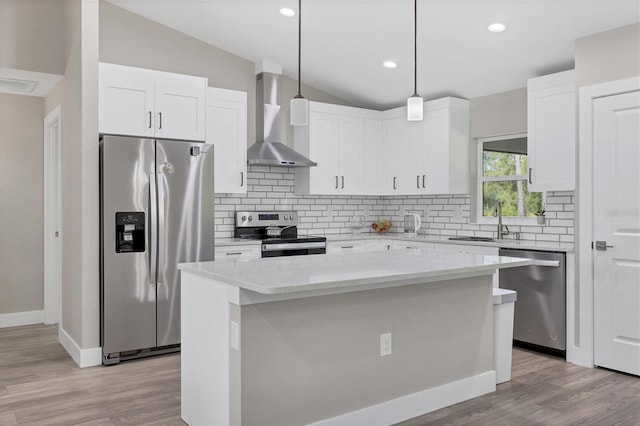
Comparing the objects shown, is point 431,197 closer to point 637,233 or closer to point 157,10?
point 637,233

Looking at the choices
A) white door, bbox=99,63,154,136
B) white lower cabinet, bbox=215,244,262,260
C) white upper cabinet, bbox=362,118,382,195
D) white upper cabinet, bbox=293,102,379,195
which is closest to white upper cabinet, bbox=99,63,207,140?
white door, bbox=99,63,154,136

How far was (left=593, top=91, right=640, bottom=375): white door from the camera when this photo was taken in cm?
372

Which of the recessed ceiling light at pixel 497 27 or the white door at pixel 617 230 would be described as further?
the recessed ceiling light at pixel 497 27

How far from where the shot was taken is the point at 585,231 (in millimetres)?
4004

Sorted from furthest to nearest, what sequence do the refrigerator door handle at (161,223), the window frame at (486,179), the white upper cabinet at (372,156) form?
the white upper cabinet at (372,156)
the window frame at (486,179)
the refrigerator door handle at (161,223)

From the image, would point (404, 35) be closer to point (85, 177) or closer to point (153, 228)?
point (153, 228)

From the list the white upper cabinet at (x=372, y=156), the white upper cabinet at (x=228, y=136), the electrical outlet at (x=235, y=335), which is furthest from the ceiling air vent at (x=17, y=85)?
the electrical outlet at (x=235, y=335)

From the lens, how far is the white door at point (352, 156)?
5898 millimetres

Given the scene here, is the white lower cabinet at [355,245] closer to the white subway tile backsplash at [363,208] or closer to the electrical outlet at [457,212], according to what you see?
the white subway tile backsplash at [363,208]

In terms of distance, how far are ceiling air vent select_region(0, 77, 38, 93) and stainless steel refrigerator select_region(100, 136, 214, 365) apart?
1.47 metres

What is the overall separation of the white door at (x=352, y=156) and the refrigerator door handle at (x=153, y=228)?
231 centimetres

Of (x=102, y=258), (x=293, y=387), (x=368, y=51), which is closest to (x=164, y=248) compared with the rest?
(x=102, y=258)

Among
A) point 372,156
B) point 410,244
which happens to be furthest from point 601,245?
point 372,156

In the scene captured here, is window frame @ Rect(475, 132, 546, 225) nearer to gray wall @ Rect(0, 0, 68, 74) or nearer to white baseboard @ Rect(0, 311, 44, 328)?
gray wall @ Rect(0, 0, 68, 74)
